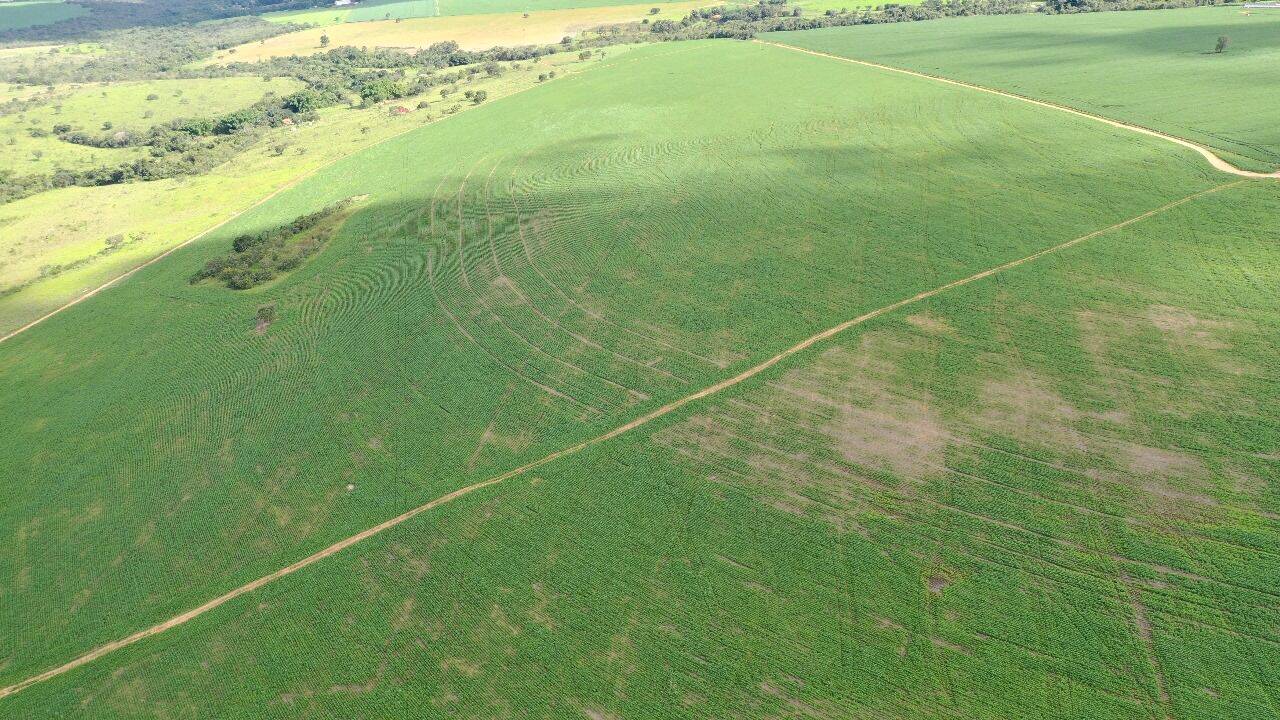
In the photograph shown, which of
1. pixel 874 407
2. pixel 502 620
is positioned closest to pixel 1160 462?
pixel 874 407

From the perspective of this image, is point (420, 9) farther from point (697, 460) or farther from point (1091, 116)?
point (697, 460)

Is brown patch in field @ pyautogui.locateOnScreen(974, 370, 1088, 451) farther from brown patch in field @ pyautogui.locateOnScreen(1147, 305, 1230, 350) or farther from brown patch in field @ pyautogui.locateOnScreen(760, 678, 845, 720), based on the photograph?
brown patch in field @ pyautogui.locateOnScreen(760, 678, 845, 720)

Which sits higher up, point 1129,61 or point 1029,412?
point 1129,61

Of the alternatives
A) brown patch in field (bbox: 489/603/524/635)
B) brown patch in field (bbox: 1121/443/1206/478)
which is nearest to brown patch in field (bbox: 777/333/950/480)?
brown patch in field (bbox: 1121/443/1206/478)

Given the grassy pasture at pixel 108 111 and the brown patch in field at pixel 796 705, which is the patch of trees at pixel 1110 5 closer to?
the brown patch in field at pixel 796 705

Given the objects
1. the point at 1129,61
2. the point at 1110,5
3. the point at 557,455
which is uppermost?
the point at 1110,5

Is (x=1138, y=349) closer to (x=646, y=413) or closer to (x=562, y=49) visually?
(x=646, y=413)

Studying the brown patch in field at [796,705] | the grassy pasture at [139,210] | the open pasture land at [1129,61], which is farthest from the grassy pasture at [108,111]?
the brown patch in field at [796,705]
